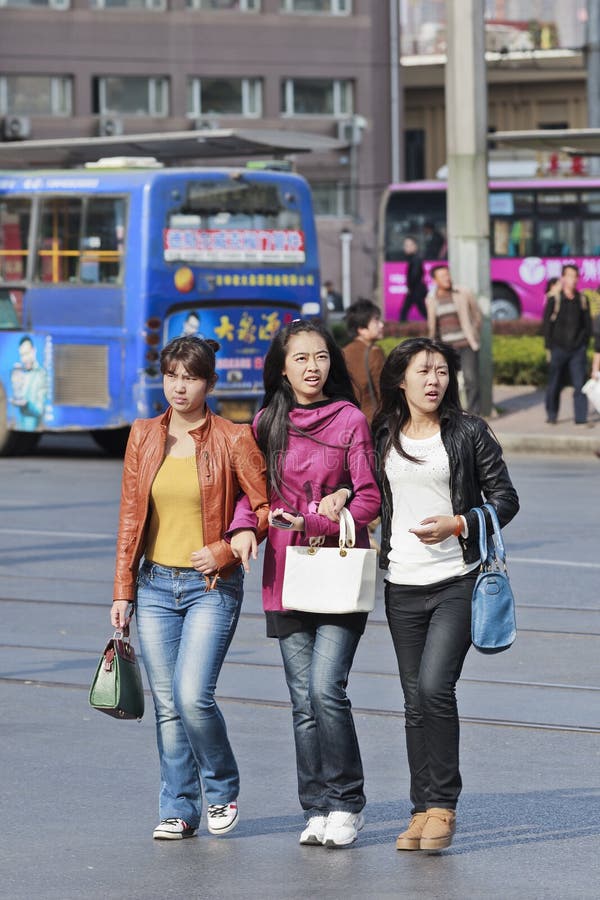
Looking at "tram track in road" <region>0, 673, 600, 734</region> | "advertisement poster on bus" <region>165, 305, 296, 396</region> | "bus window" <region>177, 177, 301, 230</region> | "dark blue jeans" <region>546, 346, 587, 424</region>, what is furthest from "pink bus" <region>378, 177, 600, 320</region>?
"tram track in road" <region>0, 673, 600, 734</region>

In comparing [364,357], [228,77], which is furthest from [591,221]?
[364,357]

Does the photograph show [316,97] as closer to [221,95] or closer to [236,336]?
[221,95]

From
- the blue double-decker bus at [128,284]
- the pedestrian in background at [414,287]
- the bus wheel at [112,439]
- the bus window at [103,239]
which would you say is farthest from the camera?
the pedestrian in background at [414,287]

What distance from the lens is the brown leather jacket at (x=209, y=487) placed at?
548cm

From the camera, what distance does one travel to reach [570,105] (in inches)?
2426

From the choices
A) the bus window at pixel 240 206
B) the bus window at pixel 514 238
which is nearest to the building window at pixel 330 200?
the bus window at pixel 514 238

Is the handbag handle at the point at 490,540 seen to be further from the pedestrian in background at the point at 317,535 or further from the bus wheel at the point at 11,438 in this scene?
the bus wheel at the point at 11,438

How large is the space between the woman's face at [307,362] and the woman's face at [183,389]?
0.27m

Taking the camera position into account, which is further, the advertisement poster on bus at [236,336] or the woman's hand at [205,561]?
the advertisement poster on bus at [236,336]

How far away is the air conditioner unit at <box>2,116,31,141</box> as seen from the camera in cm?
5269

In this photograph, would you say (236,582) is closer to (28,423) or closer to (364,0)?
(28,423)

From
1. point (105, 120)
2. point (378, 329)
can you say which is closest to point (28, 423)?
point (378, 329)

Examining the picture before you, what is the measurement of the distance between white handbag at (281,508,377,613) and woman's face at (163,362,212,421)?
558 millimetres

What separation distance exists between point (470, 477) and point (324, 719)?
817 mm
